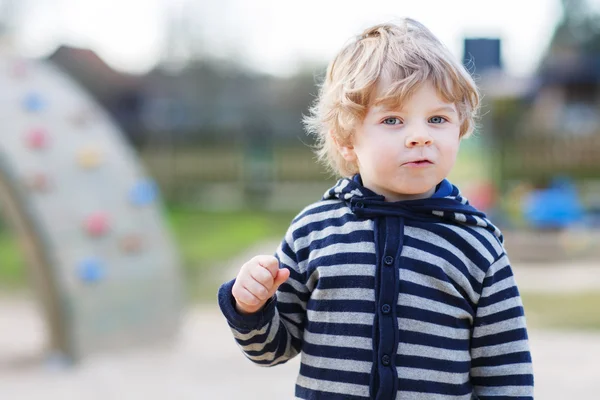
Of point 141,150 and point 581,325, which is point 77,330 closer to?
point 581,325

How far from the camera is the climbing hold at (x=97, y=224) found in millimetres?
5328

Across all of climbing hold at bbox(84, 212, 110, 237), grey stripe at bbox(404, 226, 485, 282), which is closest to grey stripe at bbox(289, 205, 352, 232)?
grey stripe at bbox(404, 226, 485, 282)

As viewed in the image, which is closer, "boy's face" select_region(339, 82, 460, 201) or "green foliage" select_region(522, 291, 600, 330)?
"boy's face" select_region(339, 82, 460, 201)

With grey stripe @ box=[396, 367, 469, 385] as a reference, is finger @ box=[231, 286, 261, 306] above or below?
above

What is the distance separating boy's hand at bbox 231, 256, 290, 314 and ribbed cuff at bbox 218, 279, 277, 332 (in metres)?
0.02

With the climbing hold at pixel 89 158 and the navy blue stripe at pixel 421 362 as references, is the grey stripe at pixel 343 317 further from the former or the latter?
the climbing hold at pixel 89 158

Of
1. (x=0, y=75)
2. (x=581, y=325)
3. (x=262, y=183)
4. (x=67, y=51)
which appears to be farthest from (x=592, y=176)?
(x=67, y=51)

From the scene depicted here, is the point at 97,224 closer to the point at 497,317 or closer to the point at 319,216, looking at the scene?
the point at 319,216

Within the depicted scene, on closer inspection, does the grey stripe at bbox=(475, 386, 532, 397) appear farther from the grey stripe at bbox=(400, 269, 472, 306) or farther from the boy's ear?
the boy's ear

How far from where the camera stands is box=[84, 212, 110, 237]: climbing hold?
17.5 ft

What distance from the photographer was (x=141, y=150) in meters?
20.4

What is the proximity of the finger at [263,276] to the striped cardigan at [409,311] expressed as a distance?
0.07 metres

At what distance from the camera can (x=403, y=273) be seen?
5.00ft

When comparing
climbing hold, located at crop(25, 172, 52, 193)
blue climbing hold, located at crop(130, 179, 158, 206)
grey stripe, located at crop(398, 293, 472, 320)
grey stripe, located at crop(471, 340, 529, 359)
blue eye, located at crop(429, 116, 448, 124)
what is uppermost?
blue climbing hold, located at crop(130, 179, 158, 206)
